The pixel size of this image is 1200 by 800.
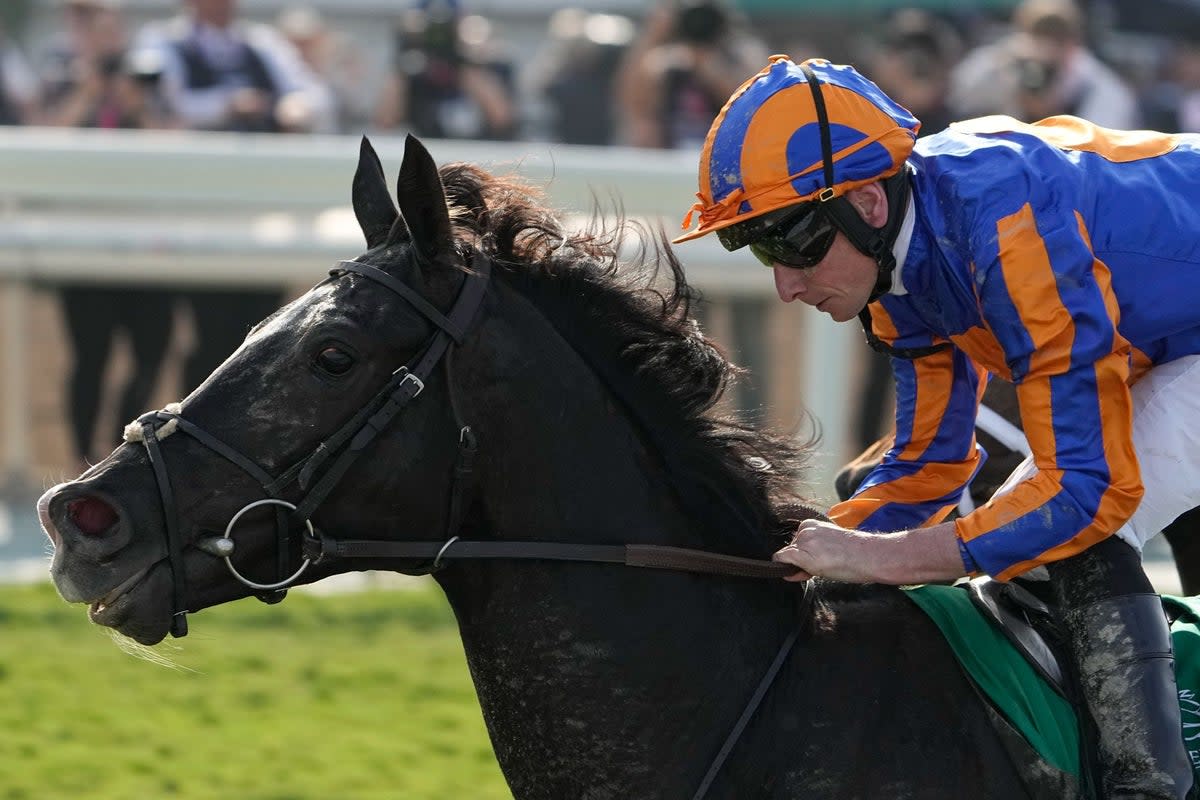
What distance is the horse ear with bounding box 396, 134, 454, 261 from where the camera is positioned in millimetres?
2857

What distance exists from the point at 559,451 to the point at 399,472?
0.96 ft

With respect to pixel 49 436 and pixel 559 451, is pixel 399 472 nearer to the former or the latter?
pixel 559 451

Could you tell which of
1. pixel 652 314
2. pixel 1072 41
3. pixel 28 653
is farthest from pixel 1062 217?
pixel 1072 41

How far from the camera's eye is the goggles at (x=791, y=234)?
9.57 feet

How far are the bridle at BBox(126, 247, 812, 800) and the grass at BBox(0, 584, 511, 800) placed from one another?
1570 millimetres

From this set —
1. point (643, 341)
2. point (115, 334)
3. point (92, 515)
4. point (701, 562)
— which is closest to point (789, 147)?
point (643, 341)

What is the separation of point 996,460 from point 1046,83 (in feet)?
17.9

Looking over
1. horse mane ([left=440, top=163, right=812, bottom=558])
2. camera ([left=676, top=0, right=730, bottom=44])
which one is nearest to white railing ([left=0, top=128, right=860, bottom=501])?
camera ([left=676, top=0, right=730, bottom=44])

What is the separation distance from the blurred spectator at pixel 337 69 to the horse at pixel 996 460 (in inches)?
267

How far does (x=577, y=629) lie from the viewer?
2.96m

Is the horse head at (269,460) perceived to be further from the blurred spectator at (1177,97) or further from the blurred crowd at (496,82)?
the blurred spectator at (1177,97)

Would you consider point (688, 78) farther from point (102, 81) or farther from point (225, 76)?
point (102, 81)

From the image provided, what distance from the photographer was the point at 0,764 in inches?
197

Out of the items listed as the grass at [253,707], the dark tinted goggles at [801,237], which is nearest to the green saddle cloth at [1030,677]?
the dark tinted goggles at [801,237]
